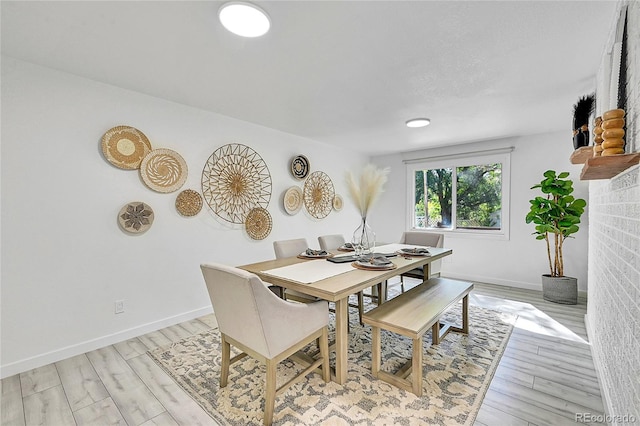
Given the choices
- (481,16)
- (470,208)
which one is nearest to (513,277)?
(470,208)

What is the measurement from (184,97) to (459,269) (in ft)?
15.2

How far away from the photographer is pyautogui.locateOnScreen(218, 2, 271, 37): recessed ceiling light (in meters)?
1.44

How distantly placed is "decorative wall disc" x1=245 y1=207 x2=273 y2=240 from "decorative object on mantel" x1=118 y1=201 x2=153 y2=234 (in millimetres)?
1087

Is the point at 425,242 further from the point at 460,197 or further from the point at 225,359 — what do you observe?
the point at 225,359

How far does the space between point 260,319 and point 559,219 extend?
3812 millimetres

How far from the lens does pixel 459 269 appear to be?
4.59 meters

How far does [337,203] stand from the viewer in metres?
4.84

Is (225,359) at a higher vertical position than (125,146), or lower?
lower

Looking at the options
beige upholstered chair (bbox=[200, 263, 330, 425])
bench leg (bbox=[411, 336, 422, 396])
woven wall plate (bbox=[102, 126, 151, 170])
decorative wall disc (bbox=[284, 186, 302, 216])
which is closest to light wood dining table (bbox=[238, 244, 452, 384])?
beige upholstered chair (bbox=[200, 263, 330, 425])

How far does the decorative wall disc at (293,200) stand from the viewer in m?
3.87

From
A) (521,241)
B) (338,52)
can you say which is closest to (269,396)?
(338,52)

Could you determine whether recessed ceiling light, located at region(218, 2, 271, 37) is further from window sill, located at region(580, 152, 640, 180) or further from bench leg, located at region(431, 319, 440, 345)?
bench leg, located at region(431, 319, 440, 345)

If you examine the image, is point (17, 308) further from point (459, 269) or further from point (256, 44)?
point (459, 269)

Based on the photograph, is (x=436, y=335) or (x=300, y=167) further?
(x=300, y=167)
